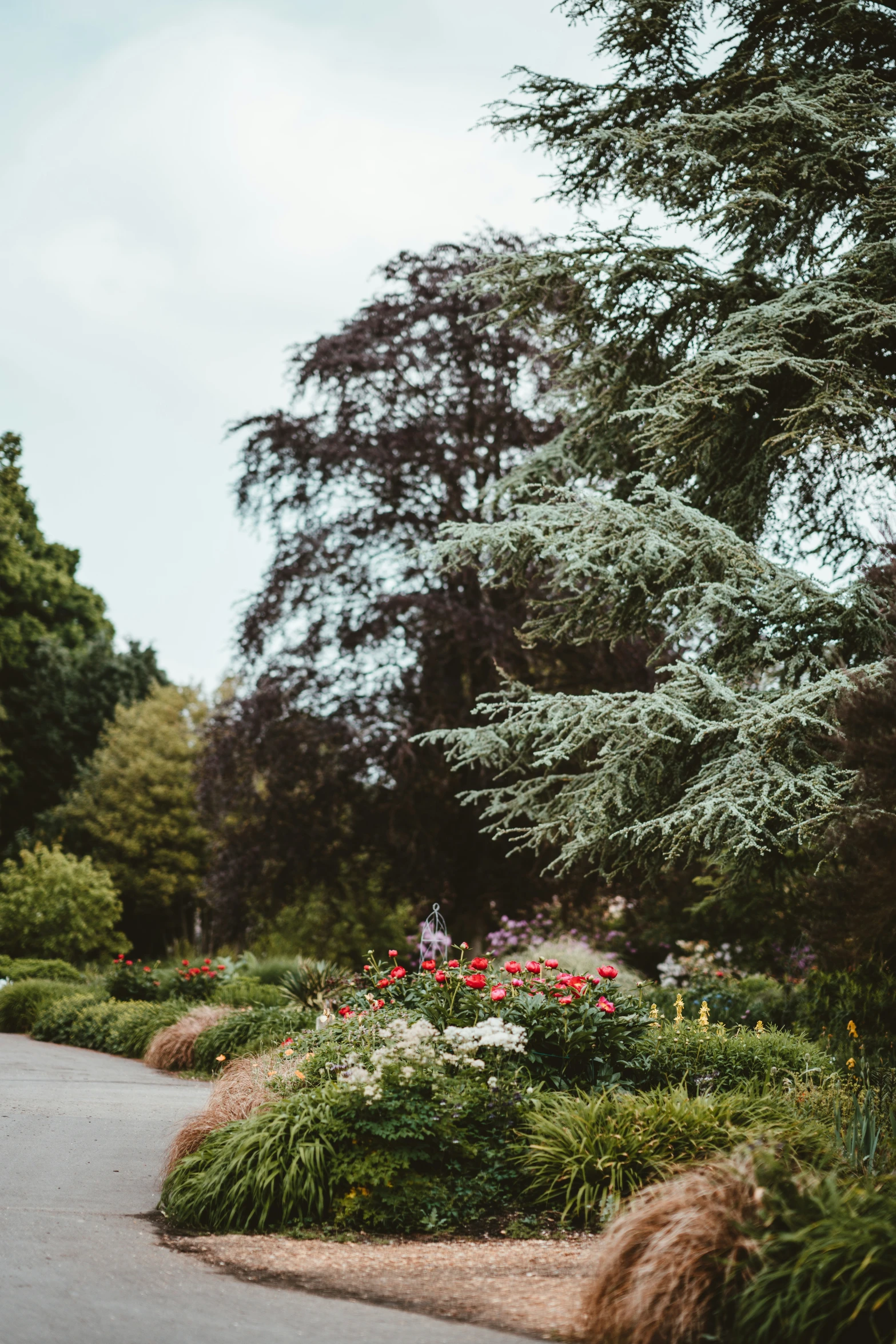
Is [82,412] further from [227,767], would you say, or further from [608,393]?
[608,393]

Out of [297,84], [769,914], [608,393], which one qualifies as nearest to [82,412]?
[297,84]

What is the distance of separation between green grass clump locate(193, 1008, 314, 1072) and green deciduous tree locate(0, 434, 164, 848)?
20.9 metres

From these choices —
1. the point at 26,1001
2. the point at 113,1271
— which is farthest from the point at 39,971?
the point at 113,1271

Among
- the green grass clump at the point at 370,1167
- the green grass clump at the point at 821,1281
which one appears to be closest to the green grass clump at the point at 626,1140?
the green grass clump at the point at 370,1167

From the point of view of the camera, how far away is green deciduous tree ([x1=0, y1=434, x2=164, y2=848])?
29594 mm

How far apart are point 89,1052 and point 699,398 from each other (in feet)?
28.7

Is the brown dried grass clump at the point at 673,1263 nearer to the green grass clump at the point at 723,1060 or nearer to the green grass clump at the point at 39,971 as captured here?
the green grass clump at the point at 723,1060

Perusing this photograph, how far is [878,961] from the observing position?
597 cm

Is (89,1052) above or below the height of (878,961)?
below

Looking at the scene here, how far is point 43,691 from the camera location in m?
30.3

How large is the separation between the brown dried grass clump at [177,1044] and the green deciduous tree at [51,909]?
8246mm

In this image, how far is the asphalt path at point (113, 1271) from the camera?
10.9ft

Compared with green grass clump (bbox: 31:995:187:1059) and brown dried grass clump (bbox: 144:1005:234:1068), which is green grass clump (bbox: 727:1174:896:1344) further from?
green grass clump (bbox: 31:995:187:1059)

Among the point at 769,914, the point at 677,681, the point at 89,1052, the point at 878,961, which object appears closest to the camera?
the point at 878,961
